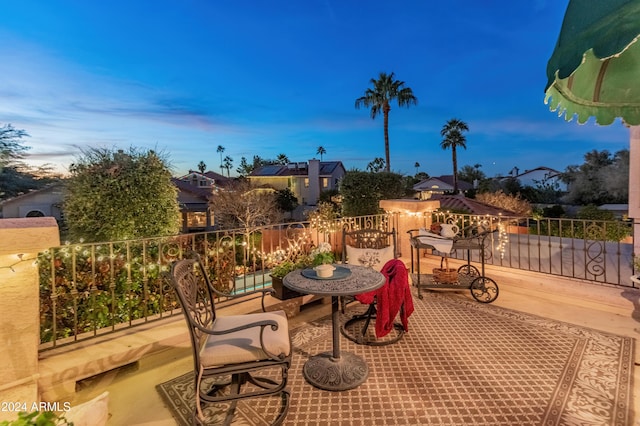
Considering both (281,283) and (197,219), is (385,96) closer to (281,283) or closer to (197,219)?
(197,219)

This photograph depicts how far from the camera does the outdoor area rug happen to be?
209 centimetres

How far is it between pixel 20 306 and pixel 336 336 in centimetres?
238

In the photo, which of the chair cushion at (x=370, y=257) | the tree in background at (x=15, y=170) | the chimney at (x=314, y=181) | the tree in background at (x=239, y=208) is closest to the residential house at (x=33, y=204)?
the tree in background at (x=15, y=170)

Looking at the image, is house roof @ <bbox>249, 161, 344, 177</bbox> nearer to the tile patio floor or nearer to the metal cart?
the tile patio floor

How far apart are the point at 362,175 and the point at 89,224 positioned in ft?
29.5

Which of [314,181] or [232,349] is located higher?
[314,181]

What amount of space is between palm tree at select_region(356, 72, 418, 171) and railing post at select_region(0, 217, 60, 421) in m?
18.5

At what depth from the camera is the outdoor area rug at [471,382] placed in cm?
209

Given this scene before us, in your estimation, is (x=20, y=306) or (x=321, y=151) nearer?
(x=20, y=306)

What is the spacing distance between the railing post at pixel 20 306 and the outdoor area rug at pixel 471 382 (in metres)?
0.91

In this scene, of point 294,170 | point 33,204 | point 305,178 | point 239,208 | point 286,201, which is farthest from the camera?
point 294,170

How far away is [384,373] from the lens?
8.57 ft

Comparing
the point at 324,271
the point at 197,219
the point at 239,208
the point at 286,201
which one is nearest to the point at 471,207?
the point at 239,208

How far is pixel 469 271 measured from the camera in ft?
16.2
